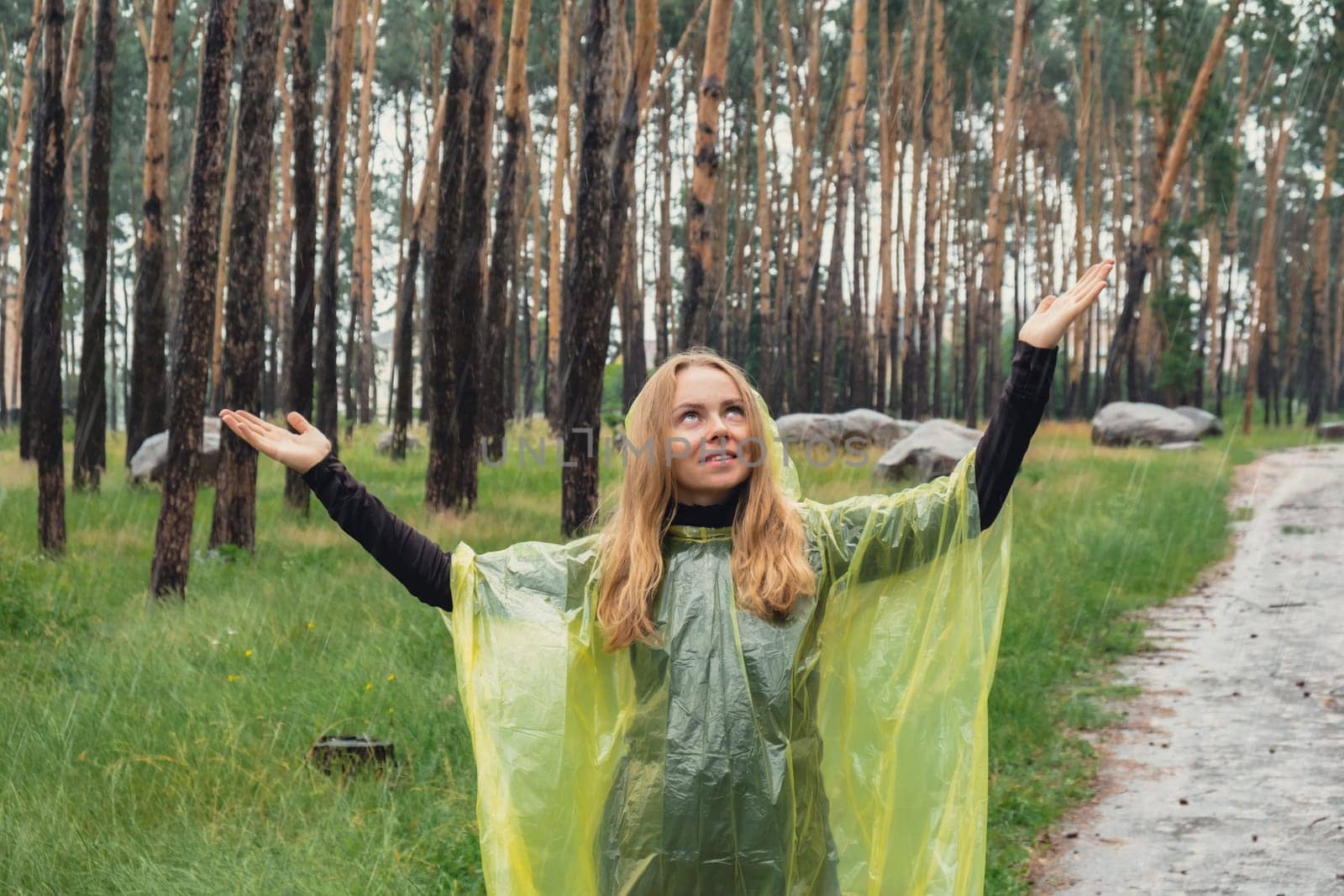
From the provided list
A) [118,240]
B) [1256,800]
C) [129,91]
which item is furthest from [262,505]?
[118,240]

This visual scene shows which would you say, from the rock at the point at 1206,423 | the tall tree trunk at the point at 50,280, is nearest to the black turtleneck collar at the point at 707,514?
the tall tree trunk at the point at 50,280

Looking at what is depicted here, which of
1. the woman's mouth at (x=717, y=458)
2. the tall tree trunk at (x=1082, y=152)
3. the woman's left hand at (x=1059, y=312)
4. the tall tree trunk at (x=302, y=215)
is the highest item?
the tall tree trunk at (x=1082, y=152)

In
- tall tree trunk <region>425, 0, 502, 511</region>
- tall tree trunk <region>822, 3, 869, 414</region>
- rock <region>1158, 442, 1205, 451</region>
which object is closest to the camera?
tall tree trunk <region>425, 0, 502, 511</region>

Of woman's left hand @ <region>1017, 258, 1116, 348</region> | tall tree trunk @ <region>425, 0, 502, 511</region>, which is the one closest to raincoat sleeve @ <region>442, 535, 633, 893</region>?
woman's left hand @ <region>1017, 258, 1116, 348</region>

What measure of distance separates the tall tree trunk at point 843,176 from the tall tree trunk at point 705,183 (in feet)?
27.8

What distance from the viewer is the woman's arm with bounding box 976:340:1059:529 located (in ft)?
8.16

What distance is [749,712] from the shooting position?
95.0 inches

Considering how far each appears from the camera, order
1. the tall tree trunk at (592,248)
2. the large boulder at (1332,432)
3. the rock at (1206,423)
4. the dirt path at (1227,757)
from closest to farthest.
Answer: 1. the dirt path at (1227,757)
2. the tall tree trunk at (592,248)
3. the large boulder at (1332,432)
4. the rock at (1206,423)

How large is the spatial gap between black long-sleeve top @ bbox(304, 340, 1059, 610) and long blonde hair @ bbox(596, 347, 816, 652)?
0.28 ft

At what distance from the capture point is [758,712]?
7.99 feet

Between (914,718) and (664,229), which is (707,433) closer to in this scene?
(914,718)

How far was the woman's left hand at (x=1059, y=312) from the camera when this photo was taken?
8.17 feet

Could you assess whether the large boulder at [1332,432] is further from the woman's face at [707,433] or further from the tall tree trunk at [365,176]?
the woman's face at [707,433]

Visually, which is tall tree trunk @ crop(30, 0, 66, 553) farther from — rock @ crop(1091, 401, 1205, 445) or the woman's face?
rock @ crop(1091, 401, 1205, 445)
